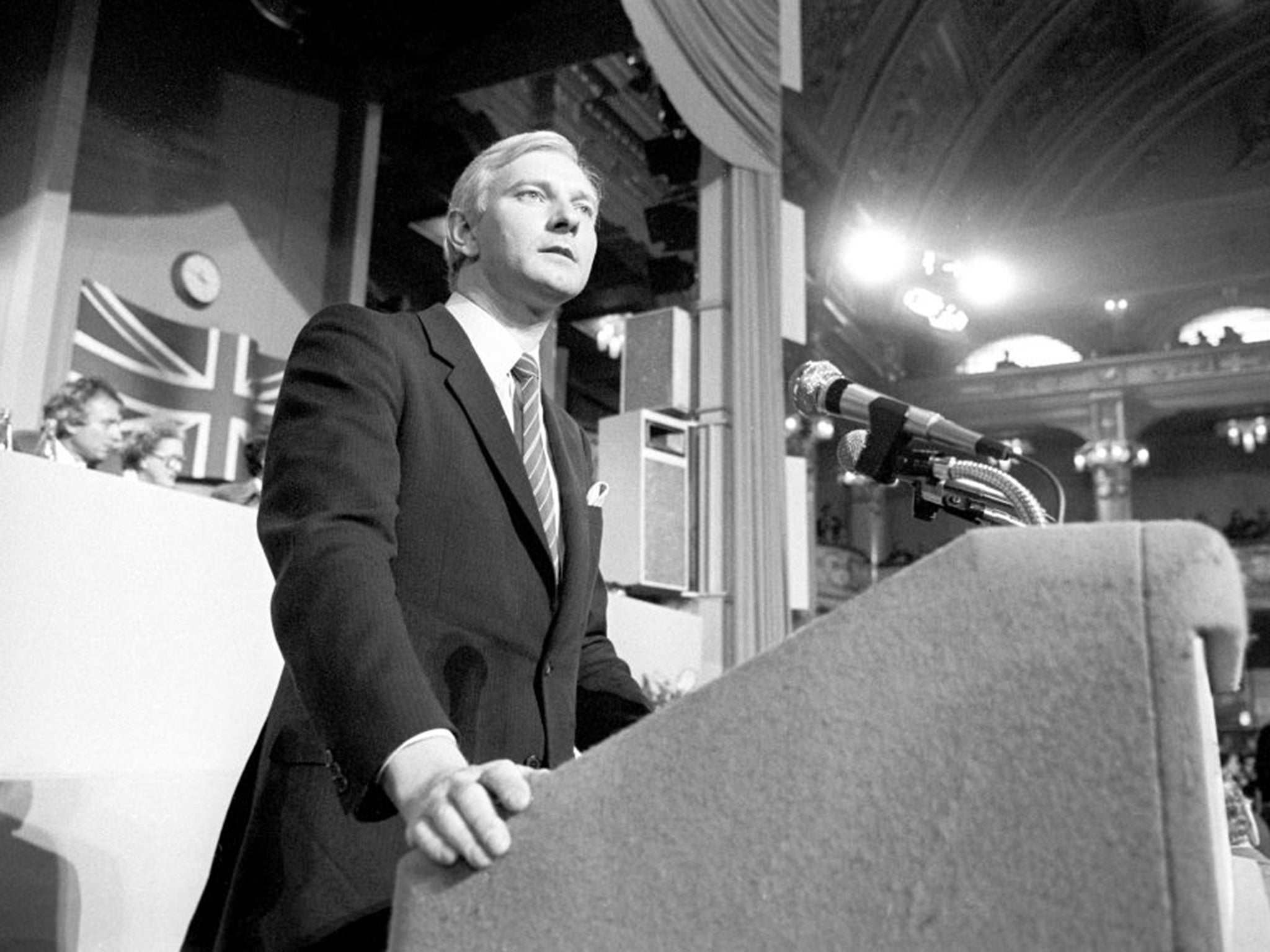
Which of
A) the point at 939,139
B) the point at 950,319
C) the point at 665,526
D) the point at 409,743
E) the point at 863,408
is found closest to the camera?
the point at 409,743

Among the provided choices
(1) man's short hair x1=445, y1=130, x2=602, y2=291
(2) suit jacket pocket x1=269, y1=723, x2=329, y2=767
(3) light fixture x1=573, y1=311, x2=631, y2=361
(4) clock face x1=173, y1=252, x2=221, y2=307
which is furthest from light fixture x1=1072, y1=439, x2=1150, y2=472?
(2) suit jacket pocket x1=269, y1=723, x2=329, y2=767

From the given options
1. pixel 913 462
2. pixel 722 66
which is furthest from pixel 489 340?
pixel 722 66

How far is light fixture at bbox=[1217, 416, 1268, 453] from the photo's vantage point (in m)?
15.5

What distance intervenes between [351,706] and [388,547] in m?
0.17

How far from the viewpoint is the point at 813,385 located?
1423 millimetres

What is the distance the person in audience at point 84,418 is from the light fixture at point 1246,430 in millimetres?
15026

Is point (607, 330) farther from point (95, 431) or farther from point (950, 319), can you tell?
point (95, 431)

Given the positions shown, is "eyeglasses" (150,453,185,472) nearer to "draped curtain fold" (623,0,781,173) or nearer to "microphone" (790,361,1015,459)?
"draped curtain fold" (623,0,781,173)

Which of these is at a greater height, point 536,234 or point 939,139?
point 939,139

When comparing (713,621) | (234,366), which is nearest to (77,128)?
(234,366)

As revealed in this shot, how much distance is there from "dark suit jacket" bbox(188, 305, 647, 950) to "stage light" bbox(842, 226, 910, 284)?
10.3 meters

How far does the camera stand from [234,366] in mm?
6164

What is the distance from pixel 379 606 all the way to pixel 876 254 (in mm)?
11132

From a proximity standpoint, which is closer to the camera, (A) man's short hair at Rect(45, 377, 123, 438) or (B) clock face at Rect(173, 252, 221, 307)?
(A) man's short hair at Rect(45, 377, 123, 438)
